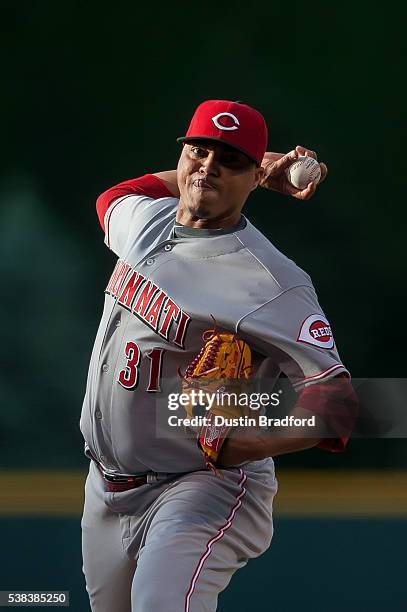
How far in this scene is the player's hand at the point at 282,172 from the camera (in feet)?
8.32

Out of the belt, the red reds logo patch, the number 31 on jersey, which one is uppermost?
the red reds logo patch

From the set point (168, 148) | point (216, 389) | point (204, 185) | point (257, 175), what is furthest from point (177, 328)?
point (168, 148)

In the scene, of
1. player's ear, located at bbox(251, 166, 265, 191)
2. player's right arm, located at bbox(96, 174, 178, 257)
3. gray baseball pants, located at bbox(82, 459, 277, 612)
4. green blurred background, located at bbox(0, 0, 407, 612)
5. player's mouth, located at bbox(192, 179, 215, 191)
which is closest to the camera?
gray baseball pants, located at bbox(82, 459, 277, 612)

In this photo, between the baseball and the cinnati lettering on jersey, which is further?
the baseball

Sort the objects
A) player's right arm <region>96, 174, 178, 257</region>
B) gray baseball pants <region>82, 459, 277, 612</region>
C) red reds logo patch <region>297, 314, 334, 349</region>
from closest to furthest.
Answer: gray baseball pants <region>82, 459, 277, 612</region> < red reds logo patch <region>297, 314, 334, 349</region> < player's right arm <region>96, 174, 178, 257</region>

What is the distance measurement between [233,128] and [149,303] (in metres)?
0.41

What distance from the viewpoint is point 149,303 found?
7.73 feet

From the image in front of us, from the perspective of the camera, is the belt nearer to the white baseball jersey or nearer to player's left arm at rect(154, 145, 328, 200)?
the white baseball jersey

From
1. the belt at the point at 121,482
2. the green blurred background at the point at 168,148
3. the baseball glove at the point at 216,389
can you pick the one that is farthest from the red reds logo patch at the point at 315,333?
the green blurred background at the point at 168,148

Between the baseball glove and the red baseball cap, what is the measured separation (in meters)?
0.42

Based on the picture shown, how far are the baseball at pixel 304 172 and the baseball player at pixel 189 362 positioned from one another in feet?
0.07

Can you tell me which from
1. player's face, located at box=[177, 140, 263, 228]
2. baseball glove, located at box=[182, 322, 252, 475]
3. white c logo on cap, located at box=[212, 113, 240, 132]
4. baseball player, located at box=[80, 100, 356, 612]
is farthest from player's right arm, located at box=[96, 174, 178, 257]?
baseball glove, located at box=[182, 322, 252, 475]

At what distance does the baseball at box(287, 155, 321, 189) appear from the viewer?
249 centimetres

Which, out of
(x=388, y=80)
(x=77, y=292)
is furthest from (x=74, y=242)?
(x=388, y=80)
